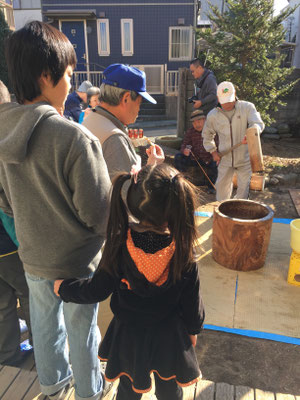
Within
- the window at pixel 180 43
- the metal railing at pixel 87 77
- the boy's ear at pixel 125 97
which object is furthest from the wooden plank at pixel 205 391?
the window at pixel 180 43

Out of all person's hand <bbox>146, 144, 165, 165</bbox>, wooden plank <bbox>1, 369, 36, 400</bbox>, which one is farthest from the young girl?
wooden plank <bbox>1, 369, 36, 400</bbox>

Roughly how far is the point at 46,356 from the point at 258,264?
2.28m

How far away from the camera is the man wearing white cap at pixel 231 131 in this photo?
161 inches

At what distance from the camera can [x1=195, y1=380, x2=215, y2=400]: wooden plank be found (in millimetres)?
1787

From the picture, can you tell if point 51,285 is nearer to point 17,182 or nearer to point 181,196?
point 17,182

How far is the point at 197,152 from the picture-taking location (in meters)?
5.97

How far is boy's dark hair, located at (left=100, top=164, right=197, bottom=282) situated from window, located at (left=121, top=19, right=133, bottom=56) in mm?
14729

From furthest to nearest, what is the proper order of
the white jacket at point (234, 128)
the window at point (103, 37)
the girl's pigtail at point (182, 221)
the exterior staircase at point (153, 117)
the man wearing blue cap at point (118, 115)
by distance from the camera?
the window at point (103, 37)
the exterior staircase at point (153, 117)
the white jacket at point (234, 128)
the man wearing blue cap at point (118, 115)
the girl's pigtail at point (182, 221)

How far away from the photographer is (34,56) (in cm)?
120

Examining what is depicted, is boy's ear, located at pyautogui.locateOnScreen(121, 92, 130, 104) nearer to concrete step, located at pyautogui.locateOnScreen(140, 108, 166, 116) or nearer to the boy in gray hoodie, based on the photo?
the boy in gray hoodie

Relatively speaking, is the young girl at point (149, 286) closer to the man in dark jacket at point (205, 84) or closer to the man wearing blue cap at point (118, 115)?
the man wearing blue cap at point (118, 115)

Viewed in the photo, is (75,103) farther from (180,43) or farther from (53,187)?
(180,43)

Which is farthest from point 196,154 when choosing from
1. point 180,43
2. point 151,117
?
point 180,43

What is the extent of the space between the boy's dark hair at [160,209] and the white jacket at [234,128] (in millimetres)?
3128
